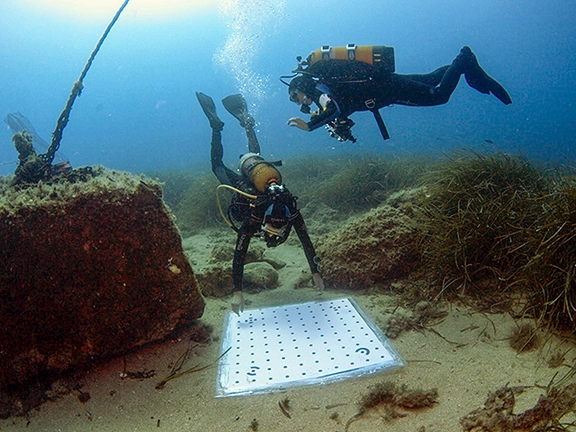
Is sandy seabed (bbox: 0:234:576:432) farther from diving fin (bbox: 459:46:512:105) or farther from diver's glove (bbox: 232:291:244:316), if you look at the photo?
diving fin (bbox: 459:46:512:105)

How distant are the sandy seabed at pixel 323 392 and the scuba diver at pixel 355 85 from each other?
3.14 m

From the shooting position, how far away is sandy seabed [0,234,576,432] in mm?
2461

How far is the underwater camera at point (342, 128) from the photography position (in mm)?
5016

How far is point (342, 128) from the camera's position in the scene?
5.05m

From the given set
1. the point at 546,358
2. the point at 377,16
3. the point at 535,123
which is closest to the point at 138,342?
the point at 546,358

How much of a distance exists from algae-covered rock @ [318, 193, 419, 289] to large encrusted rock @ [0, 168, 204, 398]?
229 cm

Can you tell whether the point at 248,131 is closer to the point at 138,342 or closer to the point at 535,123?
the point at 138,342

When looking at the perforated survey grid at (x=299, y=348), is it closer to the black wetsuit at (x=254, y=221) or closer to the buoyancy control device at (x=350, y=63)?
the black wetsuit at (x=254, y=221)

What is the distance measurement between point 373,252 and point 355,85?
263 centimetres

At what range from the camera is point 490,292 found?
12.0ft

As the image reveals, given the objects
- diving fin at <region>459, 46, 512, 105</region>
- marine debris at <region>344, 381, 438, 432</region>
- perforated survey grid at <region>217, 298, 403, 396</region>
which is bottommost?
perforated survey grid at <region>217, 298, 403, 396</region>

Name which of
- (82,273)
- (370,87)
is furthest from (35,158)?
(370,87)

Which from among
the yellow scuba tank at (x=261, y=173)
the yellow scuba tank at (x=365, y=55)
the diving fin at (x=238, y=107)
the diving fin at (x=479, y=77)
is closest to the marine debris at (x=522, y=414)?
the yellow scuba tank at (x=261, y=173)

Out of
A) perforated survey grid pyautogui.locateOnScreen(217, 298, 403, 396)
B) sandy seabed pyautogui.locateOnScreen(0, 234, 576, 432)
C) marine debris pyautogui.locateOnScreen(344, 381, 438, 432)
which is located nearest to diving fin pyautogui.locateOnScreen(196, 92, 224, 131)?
perforated survey grid pyautogui.locateOnScreen(217, 298, 403, 396)
